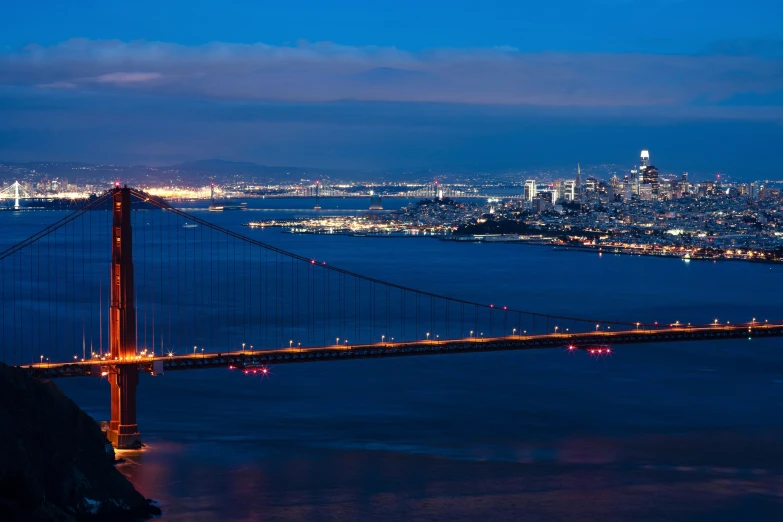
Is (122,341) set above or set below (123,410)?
above

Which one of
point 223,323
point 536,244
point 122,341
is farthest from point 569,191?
point 122,341

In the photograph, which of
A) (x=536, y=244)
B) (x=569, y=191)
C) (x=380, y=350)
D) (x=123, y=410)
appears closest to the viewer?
(x=123, y=410)

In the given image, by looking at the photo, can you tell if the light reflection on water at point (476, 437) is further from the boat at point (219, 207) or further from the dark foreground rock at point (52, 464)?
the boat at point (219, 207)

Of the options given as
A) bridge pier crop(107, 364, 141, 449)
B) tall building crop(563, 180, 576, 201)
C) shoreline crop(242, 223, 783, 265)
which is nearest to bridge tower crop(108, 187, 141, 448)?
bridge pier crop(107, 364, 141, 449)

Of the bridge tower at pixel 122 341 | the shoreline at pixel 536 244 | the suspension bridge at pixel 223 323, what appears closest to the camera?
the bridge tower at pixel 122 341

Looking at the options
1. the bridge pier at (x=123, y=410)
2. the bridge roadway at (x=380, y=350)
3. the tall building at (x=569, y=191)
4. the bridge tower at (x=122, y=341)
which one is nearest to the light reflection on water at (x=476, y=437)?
the bridge pier at (x=123, y=410)

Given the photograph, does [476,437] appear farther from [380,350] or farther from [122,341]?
[122,341]

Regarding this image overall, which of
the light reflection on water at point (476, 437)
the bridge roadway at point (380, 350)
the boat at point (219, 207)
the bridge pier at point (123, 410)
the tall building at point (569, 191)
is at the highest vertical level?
the tall building at point (569, 191)
